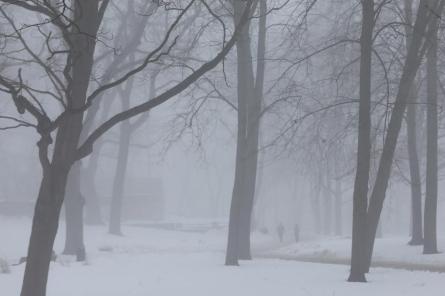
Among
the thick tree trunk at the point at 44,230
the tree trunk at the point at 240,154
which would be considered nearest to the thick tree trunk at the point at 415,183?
the tree trunk at the point at 240,154

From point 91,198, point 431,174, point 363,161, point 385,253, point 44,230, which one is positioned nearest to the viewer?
point 44,230

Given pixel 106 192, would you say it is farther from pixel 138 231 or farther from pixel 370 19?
pixel 370 19

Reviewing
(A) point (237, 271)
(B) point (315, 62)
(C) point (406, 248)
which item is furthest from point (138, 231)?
(A) point (237, 271)

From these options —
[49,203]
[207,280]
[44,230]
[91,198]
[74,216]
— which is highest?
[91,198]

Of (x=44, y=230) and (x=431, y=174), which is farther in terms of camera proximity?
(x=431, y=174)

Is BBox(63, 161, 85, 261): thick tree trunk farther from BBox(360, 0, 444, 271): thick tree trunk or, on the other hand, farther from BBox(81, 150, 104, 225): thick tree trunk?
BBox(81, 150, 104, 225): thick tree trunk

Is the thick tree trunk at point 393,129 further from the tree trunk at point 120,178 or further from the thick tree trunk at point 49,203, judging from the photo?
the tree trunk at point 120,178

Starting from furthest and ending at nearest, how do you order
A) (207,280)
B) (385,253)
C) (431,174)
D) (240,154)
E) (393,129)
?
(385,253), (431,174), (240,154), (393,129), (207,280)

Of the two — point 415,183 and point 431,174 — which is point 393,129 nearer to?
point 431,174

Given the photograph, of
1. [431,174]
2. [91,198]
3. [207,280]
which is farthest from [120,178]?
[207,280]

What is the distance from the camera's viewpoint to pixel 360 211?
12.5 m

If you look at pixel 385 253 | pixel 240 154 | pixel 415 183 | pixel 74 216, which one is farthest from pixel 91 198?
pixel 240 154

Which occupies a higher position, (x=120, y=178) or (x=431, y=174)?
(x=120, y=178)

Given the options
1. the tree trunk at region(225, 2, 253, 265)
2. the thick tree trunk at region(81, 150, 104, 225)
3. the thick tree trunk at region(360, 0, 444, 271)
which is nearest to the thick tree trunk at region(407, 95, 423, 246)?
the tree trunk at region(225, 2, 253, 265)
